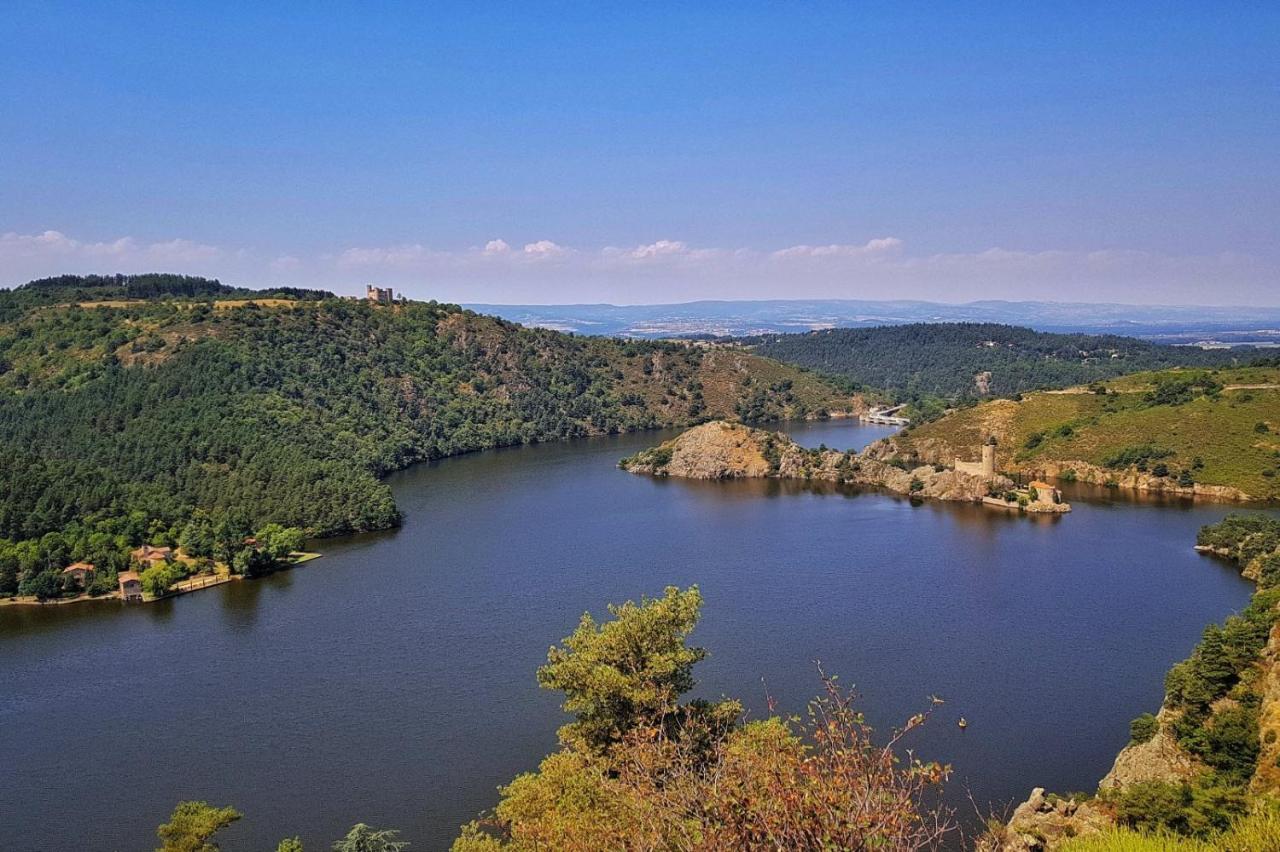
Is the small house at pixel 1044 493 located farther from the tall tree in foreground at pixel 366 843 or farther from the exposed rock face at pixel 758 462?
the tall tree in foreground at pixel 366 843

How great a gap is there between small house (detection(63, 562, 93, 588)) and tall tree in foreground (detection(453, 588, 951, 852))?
3997cm

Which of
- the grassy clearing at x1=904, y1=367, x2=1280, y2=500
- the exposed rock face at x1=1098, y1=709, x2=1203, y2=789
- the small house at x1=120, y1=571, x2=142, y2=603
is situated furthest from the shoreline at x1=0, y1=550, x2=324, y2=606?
the grassy clearing at x1=904, y1=367, x2=1280, y2=500

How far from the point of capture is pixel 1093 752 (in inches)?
1328

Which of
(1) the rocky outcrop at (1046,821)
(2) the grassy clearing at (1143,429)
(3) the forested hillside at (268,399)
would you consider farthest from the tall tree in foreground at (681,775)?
(2) the grassy clearing at (1143,429)

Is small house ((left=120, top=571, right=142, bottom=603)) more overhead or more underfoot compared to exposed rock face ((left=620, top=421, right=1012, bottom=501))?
more underfoot

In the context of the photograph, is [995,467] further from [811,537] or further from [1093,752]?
[1093,752]

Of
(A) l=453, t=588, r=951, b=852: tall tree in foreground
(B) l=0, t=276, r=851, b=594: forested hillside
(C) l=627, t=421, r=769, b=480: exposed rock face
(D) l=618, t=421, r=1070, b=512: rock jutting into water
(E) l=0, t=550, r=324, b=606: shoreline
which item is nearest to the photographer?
(A) l=453, t=588, r=951, b=852: tall tree in foreground

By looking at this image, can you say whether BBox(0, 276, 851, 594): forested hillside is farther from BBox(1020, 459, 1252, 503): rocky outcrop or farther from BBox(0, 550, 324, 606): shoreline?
BBox(1020, 459, 1252, 503): rocky outcrop

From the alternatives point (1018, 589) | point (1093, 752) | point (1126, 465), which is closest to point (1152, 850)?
point (1093, 752)

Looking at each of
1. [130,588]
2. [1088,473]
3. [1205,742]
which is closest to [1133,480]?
[1088,473]

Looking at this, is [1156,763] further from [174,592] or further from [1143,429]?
[1143,429]

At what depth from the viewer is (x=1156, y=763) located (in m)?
28.2

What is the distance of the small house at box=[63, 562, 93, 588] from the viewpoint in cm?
5797

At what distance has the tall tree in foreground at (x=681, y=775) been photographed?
9.12 m
